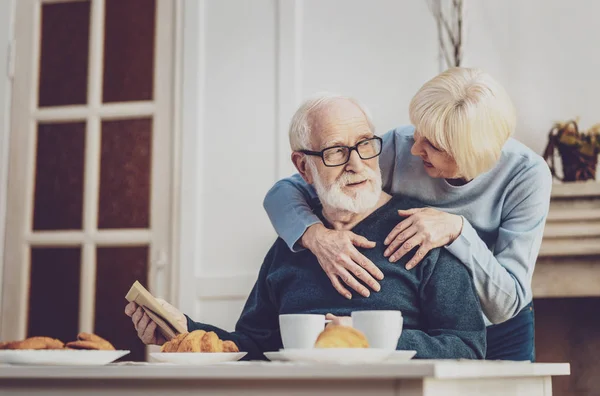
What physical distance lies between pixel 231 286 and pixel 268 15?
1.14 metres

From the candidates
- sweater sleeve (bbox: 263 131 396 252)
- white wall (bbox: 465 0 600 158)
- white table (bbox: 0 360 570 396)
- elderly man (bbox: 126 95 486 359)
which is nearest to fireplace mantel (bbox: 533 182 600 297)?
white wall (bbox: 465 0 600 158)

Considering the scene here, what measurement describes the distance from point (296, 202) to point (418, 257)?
44cm

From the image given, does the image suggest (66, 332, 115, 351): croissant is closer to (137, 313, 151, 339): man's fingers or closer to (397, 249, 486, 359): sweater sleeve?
(137, 313, 151, 339): man's fingers

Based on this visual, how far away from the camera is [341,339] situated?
3.92 ft

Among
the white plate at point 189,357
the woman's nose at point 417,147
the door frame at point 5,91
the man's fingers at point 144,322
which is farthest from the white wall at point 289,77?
the white plate at point 189,357

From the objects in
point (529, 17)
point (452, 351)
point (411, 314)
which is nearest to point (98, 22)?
point (529, 17)

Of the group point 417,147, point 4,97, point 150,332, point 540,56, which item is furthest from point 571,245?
point 4,97

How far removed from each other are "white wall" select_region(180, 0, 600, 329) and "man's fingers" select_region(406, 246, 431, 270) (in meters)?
1.41

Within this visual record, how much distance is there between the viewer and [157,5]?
3.71 meters

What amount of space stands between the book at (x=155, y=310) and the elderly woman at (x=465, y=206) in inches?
15.2

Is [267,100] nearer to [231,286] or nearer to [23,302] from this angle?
[231,286]

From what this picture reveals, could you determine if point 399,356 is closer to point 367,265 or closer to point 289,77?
point 367,265

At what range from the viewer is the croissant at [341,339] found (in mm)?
1191

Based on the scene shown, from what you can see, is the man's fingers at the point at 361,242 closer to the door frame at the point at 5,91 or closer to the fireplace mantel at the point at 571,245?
the fireplace mantel at the point at 571,245
